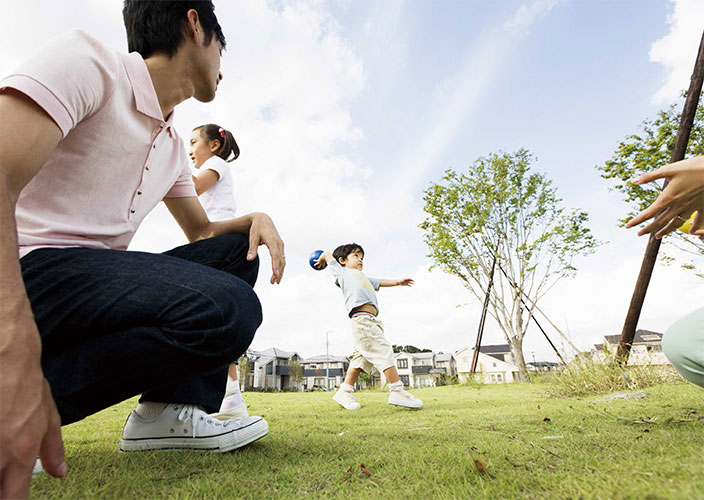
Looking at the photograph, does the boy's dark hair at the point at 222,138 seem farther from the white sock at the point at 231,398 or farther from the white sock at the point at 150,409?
the white sock at the point at 150,409

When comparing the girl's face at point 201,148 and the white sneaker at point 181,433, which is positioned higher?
the girl's face at point 201,148

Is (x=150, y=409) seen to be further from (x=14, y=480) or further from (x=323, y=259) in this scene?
(x=323, y=259)

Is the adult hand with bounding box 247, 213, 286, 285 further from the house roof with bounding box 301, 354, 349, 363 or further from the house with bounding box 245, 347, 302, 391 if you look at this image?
the house roof with bounding box 301, 354, 349, 363

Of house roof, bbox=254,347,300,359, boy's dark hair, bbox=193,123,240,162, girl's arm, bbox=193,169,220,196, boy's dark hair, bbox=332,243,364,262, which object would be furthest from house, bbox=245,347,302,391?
girl's arm, bbox=193,169,220,196

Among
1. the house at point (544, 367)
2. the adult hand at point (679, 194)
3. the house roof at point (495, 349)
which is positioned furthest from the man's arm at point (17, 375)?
the house roof at point (495, 349)

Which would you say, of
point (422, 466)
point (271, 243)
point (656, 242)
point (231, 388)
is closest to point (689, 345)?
point (422, 466)

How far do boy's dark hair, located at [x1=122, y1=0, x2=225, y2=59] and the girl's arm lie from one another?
68.4 inches

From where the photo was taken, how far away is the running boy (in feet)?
14.3

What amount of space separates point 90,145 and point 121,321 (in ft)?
1.62

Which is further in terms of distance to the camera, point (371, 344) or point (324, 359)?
point (324, 359)

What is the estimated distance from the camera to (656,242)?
3455mm

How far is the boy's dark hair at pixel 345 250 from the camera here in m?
5.57

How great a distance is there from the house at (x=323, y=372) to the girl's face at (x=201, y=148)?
37.6 m

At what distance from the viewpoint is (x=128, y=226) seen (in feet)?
4.11
